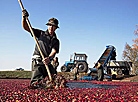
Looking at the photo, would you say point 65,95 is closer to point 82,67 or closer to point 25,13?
point 25,13

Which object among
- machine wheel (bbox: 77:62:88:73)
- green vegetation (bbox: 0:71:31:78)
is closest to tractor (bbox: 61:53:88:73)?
machine wheel (bbox: 77:62:88:73)

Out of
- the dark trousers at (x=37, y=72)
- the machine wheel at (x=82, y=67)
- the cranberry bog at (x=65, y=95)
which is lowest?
the cranberry bog at (x=65, y=95)

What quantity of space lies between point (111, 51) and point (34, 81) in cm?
1939

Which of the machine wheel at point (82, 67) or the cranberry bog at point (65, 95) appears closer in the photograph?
the cranberry bog at point (65, 95)

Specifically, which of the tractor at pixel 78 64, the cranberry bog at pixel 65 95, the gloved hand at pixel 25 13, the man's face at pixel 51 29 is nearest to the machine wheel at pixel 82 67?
the tractor at pixel 78 64

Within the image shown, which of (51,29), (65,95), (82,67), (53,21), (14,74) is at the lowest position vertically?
(65,95)

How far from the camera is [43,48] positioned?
6023 millimetres

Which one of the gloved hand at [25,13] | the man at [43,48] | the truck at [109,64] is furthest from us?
the truck at [109,64]

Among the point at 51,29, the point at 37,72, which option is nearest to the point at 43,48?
the point at 51,29

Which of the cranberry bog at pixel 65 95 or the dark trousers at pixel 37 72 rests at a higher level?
the dark trousers at pixel 37 72

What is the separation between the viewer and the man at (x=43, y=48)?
593cm

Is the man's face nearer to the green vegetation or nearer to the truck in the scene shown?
the truck

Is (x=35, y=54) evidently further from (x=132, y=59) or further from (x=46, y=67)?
(x=132, y=59)

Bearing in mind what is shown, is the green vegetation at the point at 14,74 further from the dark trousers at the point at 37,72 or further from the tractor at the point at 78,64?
the dark trousers at the point at 37,72
